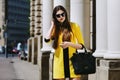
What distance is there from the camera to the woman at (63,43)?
27.4 ft

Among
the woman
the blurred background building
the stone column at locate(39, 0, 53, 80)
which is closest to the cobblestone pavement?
the stone column at locate(39, 0, 53, 80)

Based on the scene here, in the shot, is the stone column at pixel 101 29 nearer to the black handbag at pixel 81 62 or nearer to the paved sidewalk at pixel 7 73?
the black handbag at pixel 81 62

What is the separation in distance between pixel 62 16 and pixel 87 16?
8.51 metres

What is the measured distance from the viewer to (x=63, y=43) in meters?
8.33

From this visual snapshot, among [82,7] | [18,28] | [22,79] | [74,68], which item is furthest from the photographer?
[18,28]

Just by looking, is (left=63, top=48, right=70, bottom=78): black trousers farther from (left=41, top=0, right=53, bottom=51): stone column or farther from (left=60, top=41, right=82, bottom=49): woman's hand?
(left=41, top=0, right=53, bottom=51): stone column

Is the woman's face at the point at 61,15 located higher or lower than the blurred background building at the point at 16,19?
lower

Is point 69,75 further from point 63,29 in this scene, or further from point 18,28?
point 18,28

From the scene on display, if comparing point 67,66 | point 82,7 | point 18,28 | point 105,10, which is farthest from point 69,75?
point 18,28

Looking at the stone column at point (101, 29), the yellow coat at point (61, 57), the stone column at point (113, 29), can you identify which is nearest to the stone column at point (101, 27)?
the stone column at point (101, 29)

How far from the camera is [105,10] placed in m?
12.7

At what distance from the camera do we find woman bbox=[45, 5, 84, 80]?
8352 millimetres

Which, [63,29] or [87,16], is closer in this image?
[63,29]

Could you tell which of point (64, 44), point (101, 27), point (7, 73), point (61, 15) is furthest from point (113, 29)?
point (7, 73)
